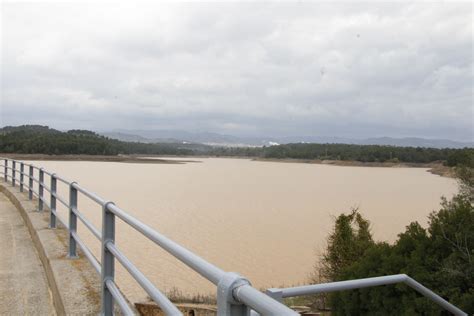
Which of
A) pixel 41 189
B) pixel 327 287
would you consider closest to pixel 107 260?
pixel 327 287

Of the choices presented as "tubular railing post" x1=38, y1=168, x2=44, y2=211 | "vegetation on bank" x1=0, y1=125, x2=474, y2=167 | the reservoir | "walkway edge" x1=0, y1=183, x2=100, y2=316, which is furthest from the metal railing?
"vegetation on bank" x1=0, y1=125, x2=474, y2=167

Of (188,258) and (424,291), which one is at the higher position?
(188,258)

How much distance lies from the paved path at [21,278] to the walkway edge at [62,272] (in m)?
0.08

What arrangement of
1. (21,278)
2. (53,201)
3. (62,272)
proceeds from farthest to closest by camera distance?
(53,201) < (21,278) < (62,272)

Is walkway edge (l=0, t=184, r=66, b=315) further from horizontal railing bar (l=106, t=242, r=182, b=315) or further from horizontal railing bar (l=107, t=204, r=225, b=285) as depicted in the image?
horizontal railing bar (l=107, t=204, r=225, b=285)

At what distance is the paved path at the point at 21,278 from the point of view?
4.05m

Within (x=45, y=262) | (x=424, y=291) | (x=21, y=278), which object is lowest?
(x=424, y=291)

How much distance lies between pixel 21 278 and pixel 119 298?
8.19 ft

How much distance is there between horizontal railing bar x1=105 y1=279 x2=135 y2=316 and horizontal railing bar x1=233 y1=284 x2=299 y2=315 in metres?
1.35

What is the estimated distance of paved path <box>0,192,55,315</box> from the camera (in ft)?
13.3

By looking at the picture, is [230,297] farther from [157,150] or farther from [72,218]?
[157,150]

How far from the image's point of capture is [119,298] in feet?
9.00

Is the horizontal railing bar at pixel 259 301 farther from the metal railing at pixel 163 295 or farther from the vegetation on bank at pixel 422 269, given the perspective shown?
the vegetation on bank at pixel 422 269

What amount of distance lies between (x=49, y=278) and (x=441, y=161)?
3959 inches
